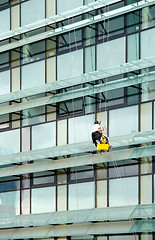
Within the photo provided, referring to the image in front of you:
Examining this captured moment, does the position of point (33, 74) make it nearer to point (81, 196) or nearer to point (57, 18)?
point (57, 18)

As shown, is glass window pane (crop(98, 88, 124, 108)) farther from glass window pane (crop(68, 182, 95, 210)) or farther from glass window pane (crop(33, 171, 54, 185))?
glass window pane (crop(33, 171, 54, 185))

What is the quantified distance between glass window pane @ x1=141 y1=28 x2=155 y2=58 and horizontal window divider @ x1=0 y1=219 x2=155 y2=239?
25.3 feet

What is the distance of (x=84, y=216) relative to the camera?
32.2m

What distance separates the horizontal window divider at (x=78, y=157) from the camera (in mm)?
30781

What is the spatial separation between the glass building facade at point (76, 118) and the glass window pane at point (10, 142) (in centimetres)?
6

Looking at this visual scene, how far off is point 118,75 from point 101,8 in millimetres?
3744

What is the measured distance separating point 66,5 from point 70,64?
3.27 metres

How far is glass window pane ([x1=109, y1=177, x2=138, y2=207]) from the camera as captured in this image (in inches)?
1222

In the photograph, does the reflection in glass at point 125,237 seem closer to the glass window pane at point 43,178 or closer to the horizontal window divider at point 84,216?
the horizontal window divider at point 84,216

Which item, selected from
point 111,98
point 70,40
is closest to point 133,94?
point 111,98

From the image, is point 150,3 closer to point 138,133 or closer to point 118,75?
point 118,75

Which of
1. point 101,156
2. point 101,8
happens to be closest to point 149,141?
point 101,156

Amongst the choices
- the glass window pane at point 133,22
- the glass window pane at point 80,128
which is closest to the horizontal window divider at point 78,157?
the glass window pane at point 80,128

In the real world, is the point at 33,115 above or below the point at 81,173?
above
